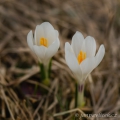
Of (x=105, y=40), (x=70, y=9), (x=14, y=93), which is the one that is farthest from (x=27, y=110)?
(x=70, y=9)

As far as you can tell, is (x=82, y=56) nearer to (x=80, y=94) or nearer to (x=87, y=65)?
(x=87, y=65)

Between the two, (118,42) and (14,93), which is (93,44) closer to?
(14,93)

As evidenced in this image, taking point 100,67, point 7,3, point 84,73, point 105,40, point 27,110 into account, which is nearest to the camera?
point 84,73

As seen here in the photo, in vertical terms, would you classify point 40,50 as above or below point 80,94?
above

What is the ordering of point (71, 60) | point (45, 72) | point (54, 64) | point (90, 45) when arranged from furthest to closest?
1. point (54, 64)
2. point (45, 72)
3. point (90, 45)
4. point (71, 60)

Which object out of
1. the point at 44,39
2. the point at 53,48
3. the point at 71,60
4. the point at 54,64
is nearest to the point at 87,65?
the point at 71,60

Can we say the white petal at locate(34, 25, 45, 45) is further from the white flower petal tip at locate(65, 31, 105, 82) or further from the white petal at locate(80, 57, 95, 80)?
the white petal at locate(80, 57, 95, 80)

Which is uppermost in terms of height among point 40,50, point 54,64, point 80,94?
point 40,50

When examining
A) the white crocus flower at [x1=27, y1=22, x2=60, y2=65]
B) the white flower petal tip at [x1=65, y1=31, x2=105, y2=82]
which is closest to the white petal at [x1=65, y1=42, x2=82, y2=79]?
the white flower petal tip at [x1=65, y1=31, x2=105, y2=82]
